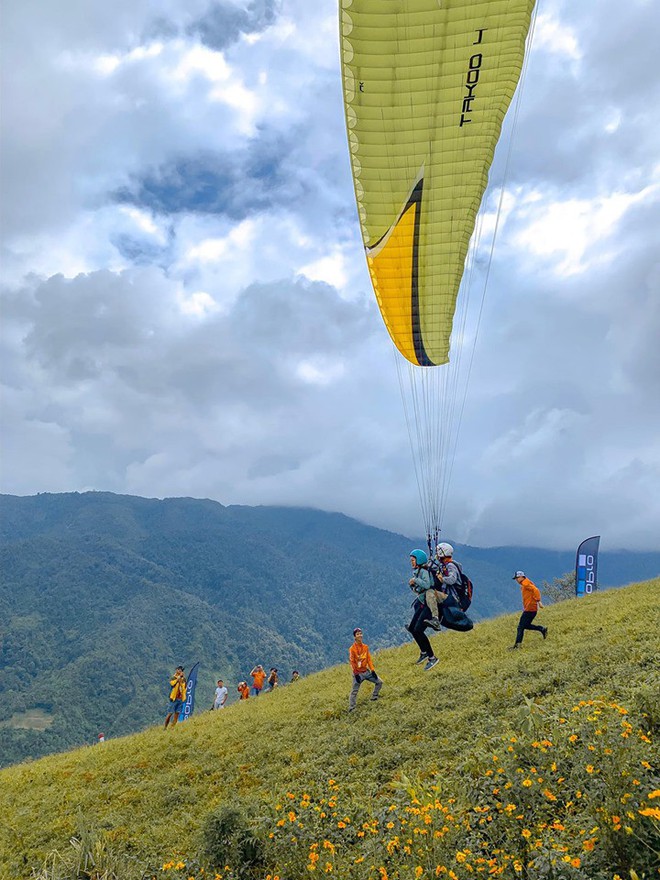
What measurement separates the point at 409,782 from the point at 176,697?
13134 millimetres

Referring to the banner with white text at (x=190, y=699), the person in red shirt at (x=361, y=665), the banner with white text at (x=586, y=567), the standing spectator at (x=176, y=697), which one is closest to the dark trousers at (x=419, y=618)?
the person in red shirt at (x=361, y=665)

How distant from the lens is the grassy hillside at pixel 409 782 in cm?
479

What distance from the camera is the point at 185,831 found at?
7852mm

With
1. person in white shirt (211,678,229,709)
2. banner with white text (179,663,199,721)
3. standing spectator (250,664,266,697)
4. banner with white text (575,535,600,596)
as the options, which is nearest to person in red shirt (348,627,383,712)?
standing spectator (250,664,266,697)

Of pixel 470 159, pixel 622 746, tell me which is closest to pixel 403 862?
pixel 622 746

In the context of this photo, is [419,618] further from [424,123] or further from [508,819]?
[424,123]

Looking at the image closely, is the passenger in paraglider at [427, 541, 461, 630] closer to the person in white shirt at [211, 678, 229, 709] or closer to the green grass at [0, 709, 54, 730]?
the person in white shirt at [211, 678, 229, 709]

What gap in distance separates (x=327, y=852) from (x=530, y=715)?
8.98 ft

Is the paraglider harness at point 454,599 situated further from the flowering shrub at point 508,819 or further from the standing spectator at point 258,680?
the standing spectator at point 258,680

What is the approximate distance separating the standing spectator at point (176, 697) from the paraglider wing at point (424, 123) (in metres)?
13.4

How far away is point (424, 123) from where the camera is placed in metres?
9.53

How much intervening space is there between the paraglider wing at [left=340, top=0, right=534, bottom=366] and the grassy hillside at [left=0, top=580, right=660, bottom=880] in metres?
7.60

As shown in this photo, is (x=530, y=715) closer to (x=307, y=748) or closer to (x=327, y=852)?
(x=327, y=852)

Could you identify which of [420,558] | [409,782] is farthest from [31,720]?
[409,782]
